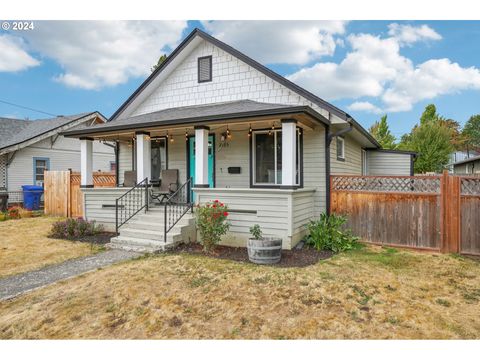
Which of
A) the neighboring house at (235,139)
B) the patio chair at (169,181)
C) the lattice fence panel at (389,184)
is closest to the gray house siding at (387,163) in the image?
the neighboring house at (235,139)

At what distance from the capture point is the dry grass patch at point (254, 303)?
327cm

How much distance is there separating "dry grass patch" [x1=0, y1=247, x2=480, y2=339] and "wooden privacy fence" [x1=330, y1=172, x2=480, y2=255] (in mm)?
1104

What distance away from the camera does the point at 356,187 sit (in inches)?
309

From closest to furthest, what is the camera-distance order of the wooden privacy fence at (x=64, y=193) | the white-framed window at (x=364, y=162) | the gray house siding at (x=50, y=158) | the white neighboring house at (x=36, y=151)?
the wooden privacy fence at (x=64, y=193)
the white-framed window at (x=364, y=162)
the white neighboring house at (x=36, y=151)
the gray house siding at (x=50, y=158)

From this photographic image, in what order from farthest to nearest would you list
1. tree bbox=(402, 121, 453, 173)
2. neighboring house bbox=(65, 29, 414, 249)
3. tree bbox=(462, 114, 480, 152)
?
1. tree bbox=(462, 114, 480, 152)
2. tree bbox=(402, 121, 453, 173)
3. neighboring house bbox=(65, 29, 414, 249)

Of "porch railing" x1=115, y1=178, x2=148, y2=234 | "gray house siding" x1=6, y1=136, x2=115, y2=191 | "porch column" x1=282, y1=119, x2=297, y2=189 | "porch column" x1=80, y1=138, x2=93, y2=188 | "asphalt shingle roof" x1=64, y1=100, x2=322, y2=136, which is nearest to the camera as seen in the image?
"porch column" x1=282, y1=119, x2=297, y2=189

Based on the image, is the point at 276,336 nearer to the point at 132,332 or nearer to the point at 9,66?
the point at 132,332

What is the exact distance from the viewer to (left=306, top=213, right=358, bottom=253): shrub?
6.95 metres

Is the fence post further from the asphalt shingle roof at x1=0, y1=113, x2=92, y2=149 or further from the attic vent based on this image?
the asphalt shingle roof at x1=0, y1=113, x2=92, y2=149

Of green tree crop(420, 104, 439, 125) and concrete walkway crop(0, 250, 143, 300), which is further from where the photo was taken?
green tree crop(420, 104, 439, 125)

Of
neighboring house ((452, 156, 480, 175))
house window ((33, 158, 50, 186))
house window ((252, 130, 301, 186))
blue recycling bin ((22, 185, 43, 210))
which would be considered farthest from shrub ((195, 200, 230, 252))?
neighboring house ((452, 156, 480, 175))

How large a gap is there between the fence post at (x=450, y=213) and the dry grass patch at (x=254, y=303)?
99 cm

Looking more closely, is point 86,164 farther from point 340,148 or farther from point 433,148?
point 433,148

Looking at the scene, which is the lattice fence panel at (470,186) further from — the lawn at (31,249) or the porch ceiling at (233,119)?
the lawn at (31,249)
